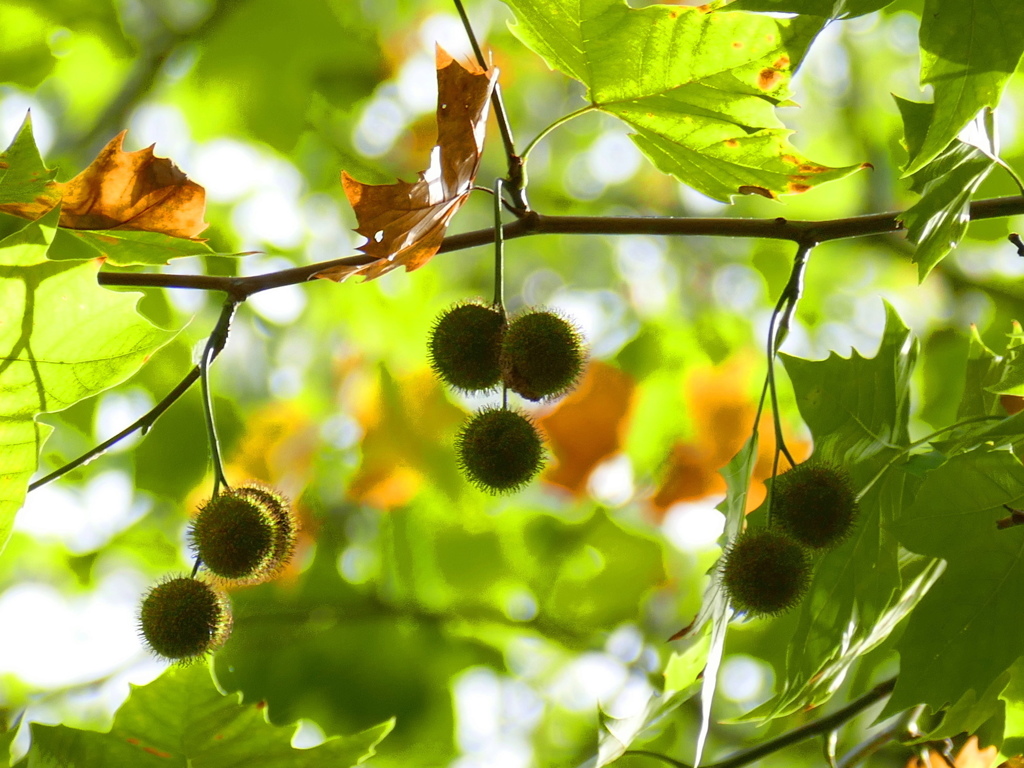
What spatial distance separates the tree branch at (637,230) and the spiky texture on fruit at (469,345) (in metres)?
0.26

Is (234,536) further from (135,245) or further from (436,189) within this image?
(436,189)

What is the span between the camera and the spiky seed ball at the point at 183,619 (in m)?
1.97

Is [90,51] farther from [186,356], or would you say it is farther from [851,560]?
[851,560]

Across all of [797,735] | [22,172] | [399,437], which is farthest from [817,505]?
[399,437]

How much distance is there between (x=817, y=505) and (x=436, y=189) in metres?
0.89

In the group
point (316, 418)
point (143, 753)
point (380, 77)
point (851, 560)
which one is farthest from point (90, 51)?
point (851, 560)

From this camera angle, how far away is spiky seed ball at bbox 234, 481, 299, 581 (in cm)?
202

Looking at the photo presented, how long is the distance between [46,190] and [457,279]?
347 cm

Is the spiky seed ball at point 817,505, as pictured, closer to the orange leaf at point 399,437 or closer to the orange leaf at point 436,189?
the orange leaf at point 436,189

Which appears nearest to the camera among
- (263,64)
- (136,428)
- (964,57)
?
(964,57)

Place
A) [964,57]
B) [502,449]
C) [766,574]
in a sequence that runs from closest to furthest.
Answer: [964,57] < [766,574] < [502,449]

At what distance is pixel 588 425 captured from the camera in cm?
439

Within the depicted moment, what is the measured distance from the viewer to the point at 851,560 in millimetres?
1887

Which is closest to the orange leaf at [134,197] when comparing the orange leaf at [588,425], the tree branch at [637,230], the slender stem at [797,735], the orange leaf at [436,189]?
the tree branch at [637,230]
